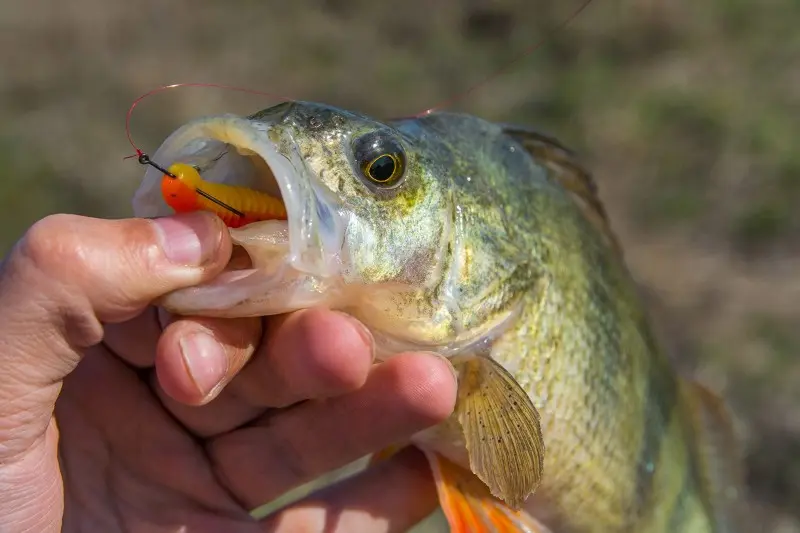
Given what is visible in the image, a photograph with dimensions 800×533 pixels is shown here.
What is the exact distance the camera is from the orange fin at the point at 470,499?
1.63 m

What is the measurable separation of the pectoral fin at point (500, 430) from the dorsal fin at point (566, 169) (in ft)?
1.83

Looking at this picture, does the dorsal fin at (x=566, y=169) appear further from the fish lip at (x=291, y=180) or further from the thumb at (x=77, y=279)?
the thumb at (x=77, y=279)

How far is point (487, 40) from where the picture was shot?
6.83m

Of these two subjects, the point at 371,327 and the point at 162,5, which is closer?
the point at 371,327

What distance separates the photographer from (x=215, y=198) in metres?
1.14

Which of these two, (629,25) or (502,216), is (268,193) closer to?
(502,216)

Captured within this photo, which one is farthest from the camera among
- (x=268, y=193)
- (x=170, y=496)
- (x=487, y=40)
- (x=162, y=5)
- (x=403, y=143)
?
(x=162, y=5)

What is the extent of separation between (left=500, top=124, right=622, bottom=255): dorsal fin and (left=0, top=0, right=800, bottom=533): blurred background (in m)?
1.99

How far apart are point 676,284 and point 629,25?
10.4 ft

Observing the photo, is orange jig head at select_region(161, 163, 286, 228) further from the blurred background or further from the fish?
the blurred background

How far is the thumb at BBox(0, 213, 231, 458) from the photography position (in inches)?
42.1

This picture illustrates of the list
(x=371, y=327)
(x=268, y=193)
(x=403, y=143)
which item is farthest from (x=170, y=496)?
(x=403, y=143)

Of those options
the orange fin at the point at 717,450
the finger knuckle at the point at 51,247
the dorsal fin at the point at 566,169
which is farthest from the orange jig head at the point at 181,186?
the orange fin at the point at 717,450

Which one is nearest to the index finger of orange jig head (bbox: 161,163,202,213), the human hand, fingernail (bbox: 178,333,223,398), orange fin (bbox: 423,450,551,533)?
the human hand
